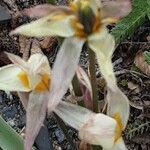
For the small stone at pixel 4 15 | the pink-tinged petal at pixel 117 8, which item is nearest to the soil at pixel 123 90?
the small stone at pixel 4 15

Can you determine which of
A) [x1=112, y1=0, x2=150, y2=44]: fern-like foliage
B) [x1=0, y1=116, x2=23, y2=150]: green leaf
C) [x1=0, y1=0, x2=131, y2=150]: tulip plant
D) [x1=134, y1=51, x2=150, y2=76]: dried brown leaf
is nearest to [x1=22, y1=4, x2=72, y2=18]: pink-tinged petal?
[x1=0, y1=0, x2=131, y2=150]: tulip plant

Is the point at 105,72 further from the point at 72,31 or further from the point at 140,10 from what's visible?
the point at 140,10

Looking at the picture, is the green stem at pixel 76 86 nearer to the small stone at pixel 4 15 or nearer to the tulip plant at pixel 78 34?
the tulip plant at pixel 78 34

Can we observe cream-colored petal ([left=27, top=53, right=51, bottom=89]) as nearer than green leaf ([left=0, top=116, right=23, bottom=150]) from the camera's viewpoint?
Yes

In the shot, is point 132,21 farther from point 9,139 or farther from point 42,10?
point 42,10

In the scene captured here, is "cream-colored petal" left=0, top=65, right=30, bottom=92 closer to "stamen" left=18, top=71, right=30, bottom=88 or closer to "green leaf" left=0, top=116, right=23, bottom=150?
"stamen" left=18, top=71, right=30, bottom=88

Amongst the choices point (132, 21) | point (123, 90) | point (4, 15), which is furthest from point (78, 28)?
point (4, 15)
